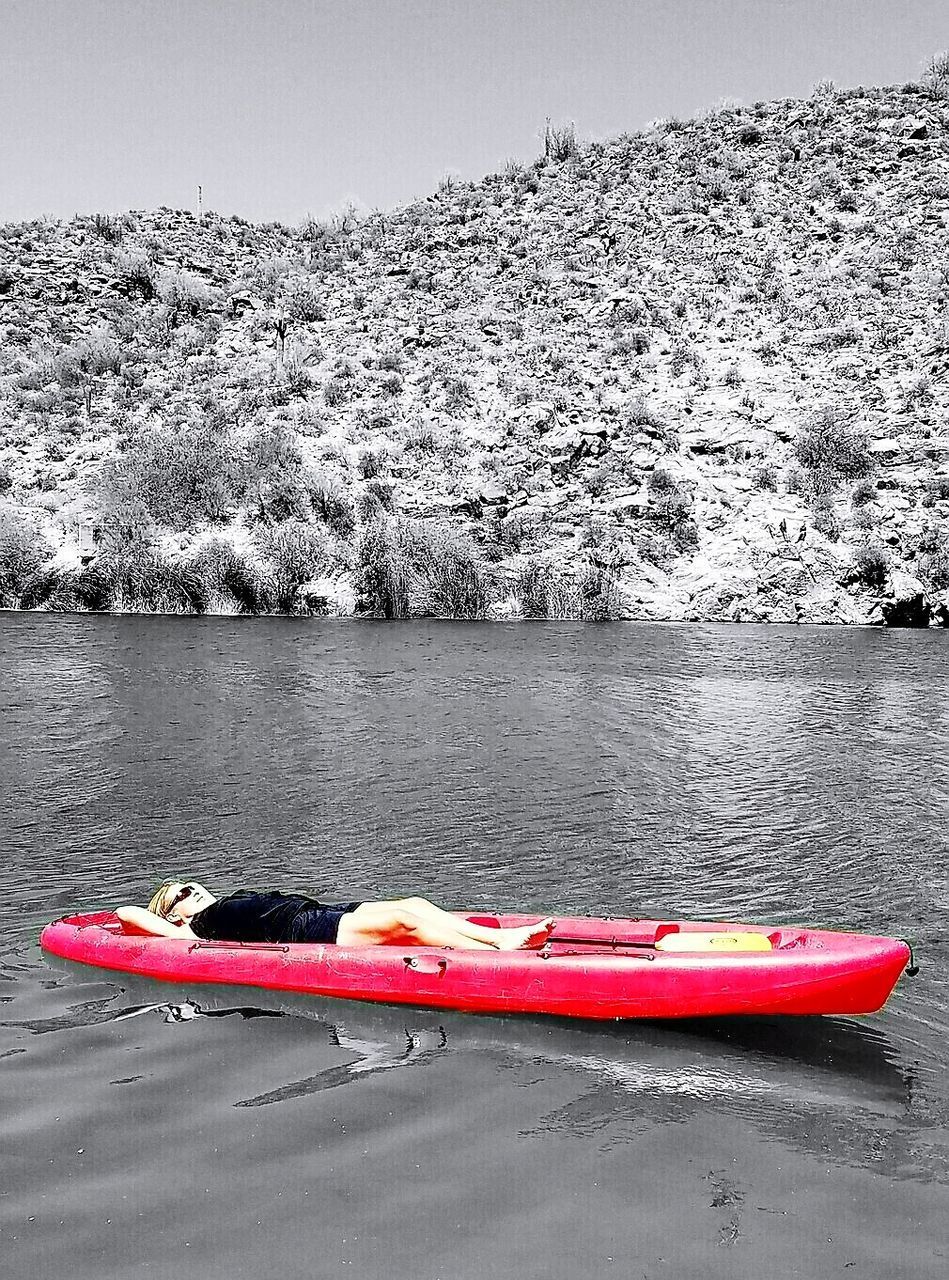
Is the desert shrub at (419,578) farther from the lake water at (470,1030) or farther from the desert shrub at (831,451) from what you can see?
the lake water at (470,1030)

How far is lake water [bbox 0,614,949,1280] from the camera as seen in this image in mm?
3309

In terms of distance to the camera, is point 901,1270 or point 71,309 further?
point 71,309

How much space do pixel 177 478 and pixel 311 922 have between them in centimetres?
2614

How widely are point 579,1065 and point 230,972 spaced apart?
5.66ft

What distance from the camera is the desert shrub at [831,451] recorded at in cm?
2838

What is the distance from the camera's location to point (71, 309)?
43.1 metres

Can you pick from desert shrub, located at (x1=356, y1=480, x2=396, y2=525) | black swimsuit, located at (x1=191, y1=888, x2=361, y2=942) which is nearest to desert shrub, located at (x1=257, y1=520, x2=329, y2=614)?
desert shrub, located at (x1=356, y1=480, x2=396, y2=525)

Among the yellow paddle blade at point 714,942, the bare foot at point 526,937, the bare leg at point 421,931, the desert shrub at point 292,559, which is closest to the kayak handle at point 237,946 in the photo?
the bare leg at point 421,931

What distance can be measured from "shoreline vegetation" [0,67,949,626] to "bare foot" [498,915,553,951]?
780 inches

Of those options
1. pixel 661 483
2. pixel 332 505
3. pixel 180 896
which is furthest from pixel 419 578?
pixel 180 896

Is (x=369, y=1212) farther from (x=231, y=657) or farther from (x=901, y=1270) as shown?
(x=231, y=657)

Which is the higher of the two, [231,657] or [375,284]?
[375,284]

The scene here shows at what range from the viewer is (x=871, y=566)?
2531cm

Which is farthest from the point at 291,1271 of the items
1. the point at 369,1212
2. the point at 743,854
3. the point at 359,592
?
the point at 359,592
